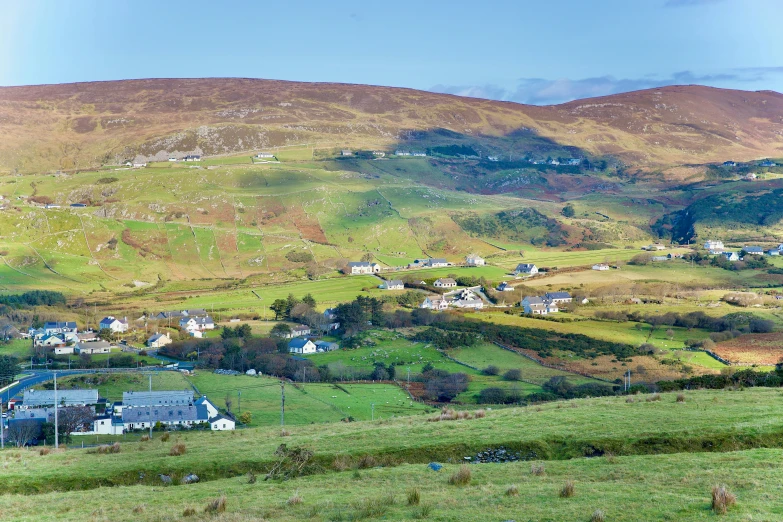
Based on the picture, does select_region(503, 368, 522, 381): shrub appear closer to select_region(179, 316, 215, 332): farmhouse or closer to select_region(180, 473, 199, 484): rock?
select_region(179, 316, 215, 332): farmhouse

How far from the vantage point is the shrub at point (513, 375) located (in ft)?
161

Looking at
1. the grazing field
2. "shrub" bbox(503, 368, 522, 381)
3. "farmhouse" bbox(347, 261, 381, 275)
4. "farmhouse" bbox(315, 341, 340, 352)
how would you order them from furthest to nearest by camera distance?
"farmhouse" bbox(347, 261, 381, 275) → "farmhouse" bbox(315, 341, 340, 352) → the grazing field → "shrub" bbox(503, 368, 522, 381)

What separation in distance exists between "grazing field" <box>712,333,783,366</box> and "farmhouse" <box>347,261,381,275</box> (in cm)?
4948

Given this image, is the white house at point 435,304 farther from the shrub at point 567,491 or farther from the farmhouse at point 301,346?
the shrub at point 567,491

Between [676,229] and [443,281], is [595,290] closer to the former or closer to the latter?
[443,281]

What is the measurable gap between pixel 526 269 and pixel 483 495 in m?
85.2

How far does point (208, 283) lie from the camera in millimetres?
95750

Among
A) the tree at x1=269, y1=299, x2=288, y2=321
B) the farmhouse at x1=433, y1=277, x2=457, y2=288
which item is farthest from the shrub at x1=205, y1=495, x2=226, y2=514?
the farmhouse at x1=433, y1=277, x2=457, y2=288

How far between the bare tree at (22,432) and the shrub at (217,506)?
2127 centimetres

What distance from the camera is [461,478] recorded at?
14859 mm

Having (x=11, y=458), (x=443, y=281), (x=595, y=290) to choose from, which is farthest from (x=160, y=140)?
(x=11, y=458)

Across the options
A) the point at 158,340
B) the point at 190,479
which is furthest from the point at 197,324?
the point at 190,479

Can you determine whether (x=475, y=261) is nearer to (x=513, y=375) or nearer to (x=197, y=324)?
(x=197, y=324)

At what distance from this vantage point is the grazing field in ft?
168
